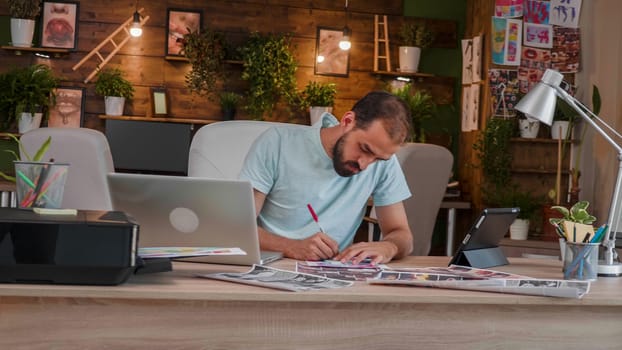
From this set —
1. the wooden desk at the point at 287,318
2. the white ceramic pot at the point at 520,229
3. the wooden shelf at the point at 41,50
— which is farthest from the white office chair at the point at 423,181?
the wooden shelf at the point at 41,50

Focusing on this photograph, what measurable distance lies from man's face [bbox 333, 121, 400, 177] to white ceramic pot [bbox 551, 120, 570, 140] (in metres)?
3.56

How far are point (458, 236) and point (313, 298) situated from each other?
5127 mm

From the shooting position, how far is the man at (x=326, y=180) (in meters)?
2.72

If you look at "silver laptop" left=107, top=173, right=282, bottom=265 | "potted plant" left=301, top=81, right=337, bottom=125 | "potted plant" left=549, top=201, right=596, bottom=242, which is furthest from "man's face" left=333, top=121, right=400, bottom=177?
"potted plant" left=301, top=81, right=337, bottom=125

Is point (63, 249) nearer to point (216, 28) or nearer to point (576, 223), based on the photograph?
point (576, 223)

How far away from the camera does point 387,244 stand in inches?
97.6

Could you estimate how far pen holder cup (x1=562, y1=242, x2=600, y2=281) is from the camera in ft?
7.13

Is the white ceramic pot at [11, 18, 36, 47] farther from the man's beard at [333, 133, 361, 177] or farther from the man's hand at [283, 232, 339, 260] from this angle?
the man's hand at [283, 232, 339, 260]

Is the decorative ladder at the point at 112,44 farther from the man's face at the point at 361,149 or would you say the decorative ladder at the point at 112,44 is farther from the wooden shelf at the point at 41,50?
the man's face at the point at 361,149

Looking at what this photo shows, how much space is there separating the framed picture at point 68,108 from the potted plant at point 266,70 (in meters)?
1.17

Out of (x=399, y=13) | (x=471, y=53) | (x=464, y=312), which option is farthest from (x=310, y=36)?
(x=464, y=312)

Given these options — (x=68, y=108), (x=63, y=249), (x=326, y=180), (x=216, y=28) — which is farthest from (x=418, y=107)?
(x=63, y=249)

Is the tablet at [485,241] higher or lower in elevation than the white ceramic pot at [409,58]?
lower

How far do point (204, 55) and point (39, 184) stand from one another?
15.4 feet
